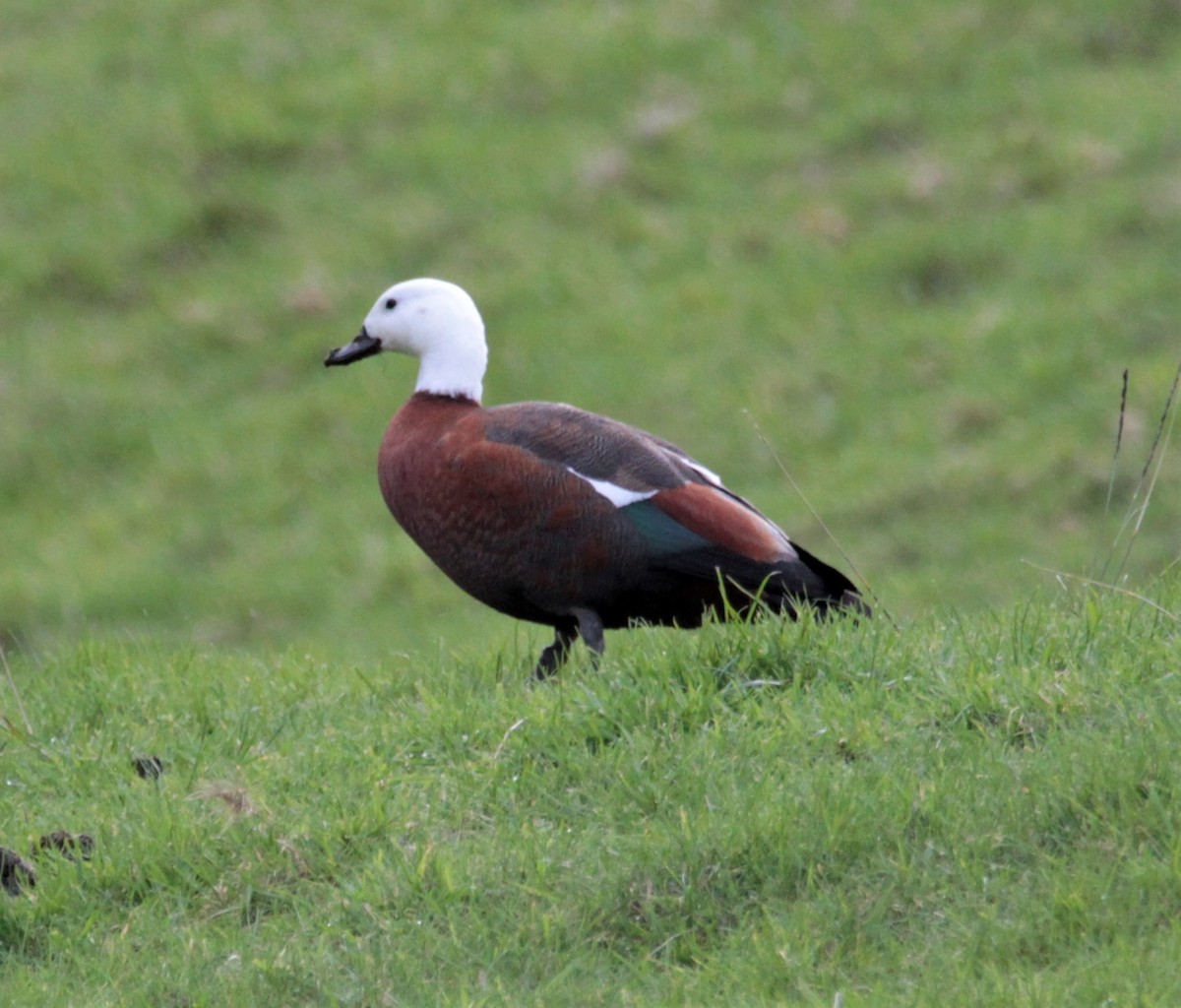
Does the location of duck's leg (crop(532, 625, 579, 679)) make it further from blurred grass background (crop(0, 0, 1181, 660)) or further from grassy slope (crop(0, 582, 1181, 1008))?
blurred grass background (crop(0, 0, 1181, 660))

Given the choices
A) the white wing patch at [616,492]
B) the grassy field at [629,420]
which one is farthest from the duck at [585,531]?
the grassy field at [629,420]

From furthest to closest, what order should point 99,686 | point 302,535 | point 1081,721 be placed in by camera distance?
1. point 302,535
2. point 99,686
3. point 1081,721

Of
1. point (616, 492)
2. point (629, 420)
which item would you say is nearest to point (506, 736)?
point (616, 492)

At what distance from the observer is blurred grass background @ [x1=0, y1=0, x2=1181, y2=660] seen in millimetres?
10164

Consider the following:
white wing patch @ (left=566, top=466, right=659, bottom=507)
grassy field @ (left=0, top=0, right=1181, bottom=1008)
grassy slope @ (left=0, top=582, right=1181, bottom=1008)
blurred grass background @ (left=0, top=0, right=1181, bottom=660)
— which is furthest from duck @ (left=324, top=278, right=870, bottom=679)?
blurred grass background @ (left=0, top=0, right=1181, bottom=660)

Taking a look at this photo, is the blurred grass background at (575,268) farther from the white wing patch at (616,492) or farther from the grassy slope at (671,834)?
the grassy slope at (671,834)

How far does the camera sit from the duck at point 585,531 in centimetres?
577

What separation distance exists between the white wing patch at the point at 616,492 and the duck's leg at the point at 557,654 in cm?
42

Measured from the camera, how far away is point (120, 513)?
10977 millimetres

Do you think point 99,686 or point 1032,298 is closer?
point 99,686

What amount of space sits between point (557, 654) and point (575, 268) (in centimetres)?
653

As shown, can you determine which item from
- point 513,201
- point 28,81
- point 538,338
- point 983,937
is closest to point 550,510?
point 983,937

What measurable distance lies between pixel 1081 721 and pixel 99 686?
2.88m

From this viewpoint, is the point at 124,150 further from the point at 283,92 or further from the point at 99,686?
the point at 99,686
